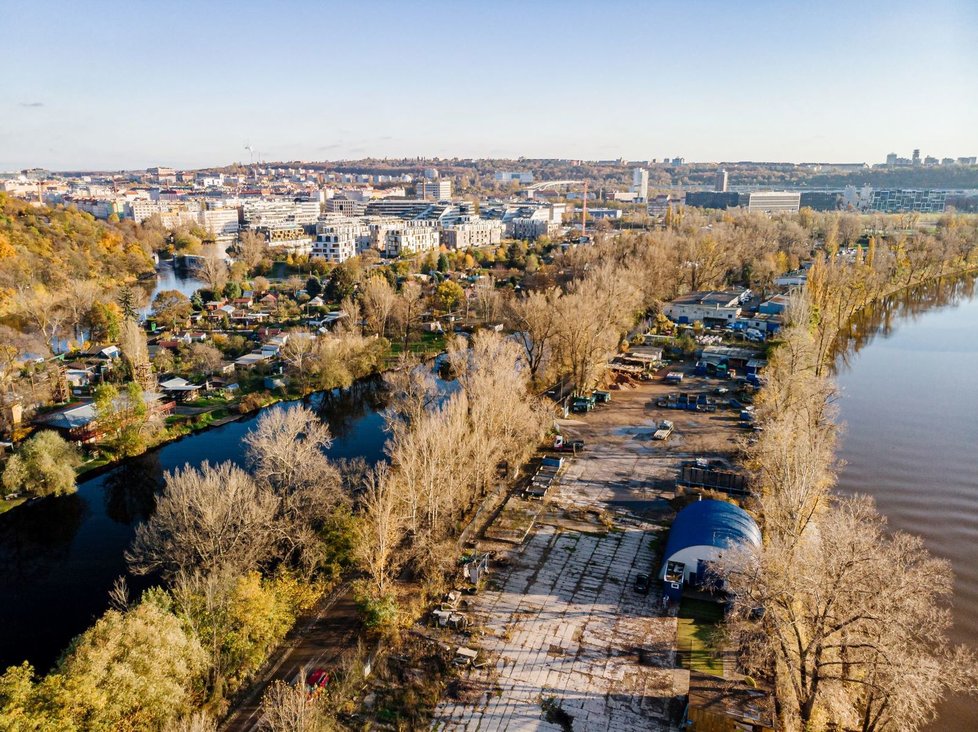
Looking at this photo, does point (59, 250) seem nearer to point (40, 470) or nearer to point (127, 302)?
point (127, 302)

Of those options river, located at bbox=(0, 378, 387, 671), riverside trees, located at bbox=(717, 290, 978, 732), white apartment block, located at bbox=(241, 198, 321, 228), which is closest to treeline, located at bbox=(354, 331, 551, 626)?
river, located at bbox=(0, 378, 387, 671)

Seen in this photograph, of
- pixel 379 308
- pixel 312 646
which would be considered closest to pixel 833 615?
pixel 312 646

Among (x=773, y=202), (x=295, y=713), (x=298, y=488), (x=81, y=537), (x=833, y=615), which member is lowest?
(x=81, y=537)

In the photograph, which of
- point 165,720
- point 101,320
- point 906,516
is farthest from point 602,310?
point 101,320

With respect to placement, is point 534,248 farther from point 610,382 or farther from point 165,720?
point 165,720

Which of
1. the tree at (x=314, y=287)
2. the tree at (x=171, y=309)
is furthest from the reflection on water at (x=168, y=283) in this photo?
the tree at (x=314, y=287)

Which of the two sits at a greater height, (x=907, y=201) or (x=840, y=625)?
(x=907, y=201)

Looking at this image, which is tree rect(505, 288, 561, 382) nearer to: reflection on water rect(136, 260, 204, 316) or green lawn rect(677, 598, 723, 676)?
green lawn rect(677, 598, 723, 676)
